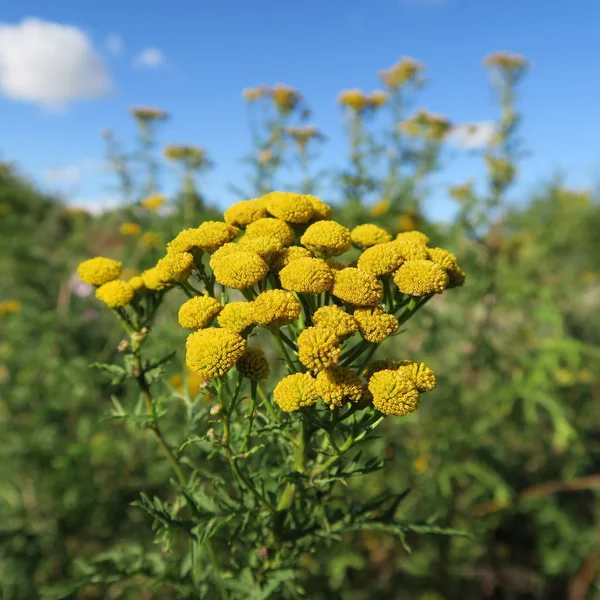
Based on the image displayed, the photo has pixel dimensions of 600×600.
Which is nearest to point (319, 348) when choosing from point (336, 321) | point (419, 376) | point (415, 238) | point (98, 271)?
point (336, 321)

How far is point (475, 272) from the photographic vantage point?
388cm

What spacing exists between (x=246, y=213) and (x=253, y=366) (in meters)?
0.58

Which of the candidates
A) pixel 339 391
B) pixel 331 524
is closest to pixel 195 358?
pixel 339 391

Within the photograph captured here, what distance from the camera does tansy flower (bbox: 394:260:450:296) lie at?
4.84 ft

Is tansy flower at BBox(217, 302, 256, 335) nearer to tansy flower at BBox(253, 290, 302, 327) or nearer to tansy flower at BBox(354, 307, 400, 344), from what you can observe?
tansy flower at BBox(253, 290, 302, 327)

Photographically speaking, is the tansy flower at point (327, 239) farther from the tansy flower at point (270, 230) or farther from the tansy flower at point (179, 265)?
the tansy flower at point (179, 265)

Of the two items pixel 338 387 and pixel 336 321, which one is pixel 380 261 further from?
pixel 338 387

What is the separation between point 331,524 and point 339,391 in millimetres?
593

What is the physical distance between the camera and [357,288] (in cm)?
143

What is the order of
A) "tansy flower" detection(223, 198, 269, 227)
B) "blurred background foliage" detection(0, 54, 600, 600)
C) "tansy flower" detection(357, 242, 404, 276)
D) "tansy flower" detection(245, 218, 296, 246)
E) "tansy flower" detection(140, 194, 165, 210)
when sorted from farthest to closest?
"tansy flower" detection(140, 194, 165, 210), "blurred background foliage" detection(0, 54, 600, 600), "tansy flower" detection(223, 198, 269, 227), "tansy flower" detection(245, 218, 296, 246), "tansy flower" detection(357, 242, 404, 276)

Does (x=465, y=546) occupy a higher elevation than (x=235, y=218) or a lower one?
lower

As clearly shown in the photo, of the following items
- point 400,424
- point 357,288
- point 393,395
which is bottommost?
point 400,424

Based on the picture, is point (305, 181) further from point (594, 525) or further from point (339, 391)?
point (594, 525)

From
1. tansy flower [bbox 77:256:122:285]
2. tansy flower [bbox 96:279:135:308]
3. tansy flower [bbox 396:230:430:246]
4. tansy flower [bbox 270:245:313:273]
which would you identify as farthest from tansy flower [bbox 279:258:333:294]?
tansy flower [bbox 77:256:122:285]
